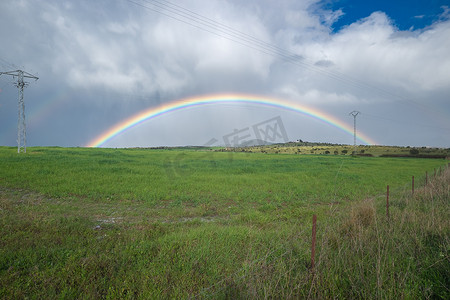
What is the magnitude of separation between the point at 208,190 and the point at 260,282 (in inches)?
428

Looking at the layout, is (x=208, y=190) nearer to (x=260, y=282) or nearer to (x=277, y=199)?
(x=277, y=199)

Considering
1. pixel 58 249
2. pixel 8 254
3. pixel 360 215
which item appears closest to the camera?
pixel 8 254

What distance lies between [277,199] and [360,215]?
218 inches

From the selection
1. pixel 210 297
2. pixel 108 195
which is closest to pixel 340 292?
pixel 210 297

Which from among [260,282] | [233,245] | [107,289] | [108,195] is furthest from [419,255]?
[108,195]

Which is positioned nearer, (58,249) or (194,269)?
(194,269)

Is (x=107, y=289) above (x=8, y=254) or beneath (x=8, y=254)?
beneath

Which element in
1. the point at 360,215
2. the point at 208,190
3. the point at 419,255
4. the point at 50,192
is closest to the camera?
the point at 419,255

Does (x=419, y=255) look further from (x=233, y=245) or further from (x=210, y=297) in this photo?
(x=210, y=297)

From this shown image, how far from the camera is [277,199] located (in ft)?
40.6

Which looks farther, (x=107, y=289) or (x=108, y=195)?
(x=108, y=195)

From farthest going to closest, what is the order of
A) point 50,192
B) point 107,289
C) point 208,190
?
point 208,190 → point 50,192 → point 107,289

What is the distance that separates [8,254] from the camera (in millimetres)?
4852

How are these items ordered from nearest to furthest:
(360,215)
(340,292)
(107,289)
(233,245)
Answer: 1. (340,292)
2. (107,289)
3. (233,245)
4. (360,215)
